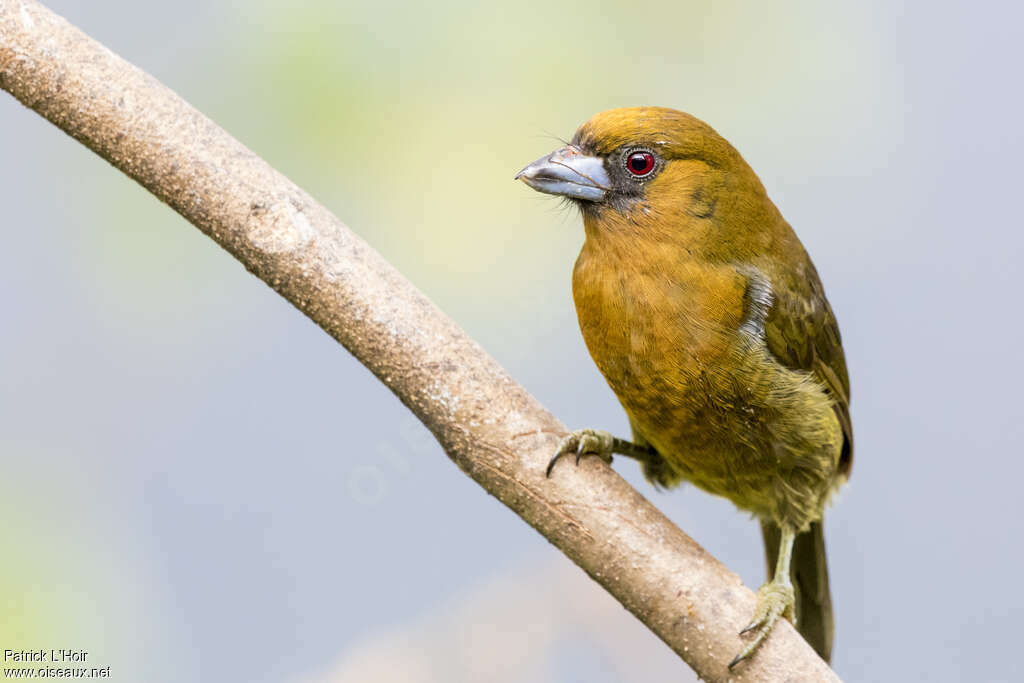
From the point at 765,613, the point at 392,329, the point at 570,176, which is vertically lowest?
the point at 765,613

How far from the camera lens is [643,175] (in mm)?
2529

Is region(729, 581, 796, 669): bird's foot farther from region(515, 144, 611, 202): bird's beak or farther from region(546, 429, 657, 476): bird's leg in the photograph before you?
region(515, 144, 611, 202): bird's beak

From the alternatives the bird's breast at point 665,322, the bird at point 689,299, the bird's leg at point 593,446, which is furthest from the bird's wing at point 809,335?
the bird's leg at point 593,446

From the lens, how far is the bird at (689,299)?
2.49 metres

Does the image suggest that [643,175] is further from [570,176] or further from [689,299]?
[689,299]

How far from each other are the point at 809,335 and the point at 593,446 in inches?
24.2

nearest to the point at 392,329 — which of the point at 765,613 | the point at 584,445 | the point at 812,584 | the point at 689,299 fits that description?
the point at 584,445

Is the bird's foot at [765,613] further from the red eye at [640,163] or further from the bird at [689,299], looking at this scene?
the red eye at [640,163]

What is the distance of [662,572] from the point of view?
2.36 m

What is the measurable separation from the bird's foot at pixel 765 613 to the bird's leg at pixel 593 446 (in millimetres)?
433

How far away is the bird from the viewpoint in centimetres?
249

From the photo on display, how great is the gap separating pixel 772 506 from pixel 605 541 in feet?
2.22

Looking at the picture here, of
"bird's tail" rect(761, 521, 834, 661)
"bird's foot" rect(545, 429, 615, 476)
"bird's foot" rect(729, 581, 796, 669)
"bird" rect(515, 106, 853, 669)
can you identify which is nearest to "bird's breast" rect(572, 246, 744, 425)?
"bird" rect(515, 106, 853, 669)

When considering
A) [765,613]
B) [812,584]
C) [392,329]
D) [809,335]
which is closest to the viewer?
[392,329]
